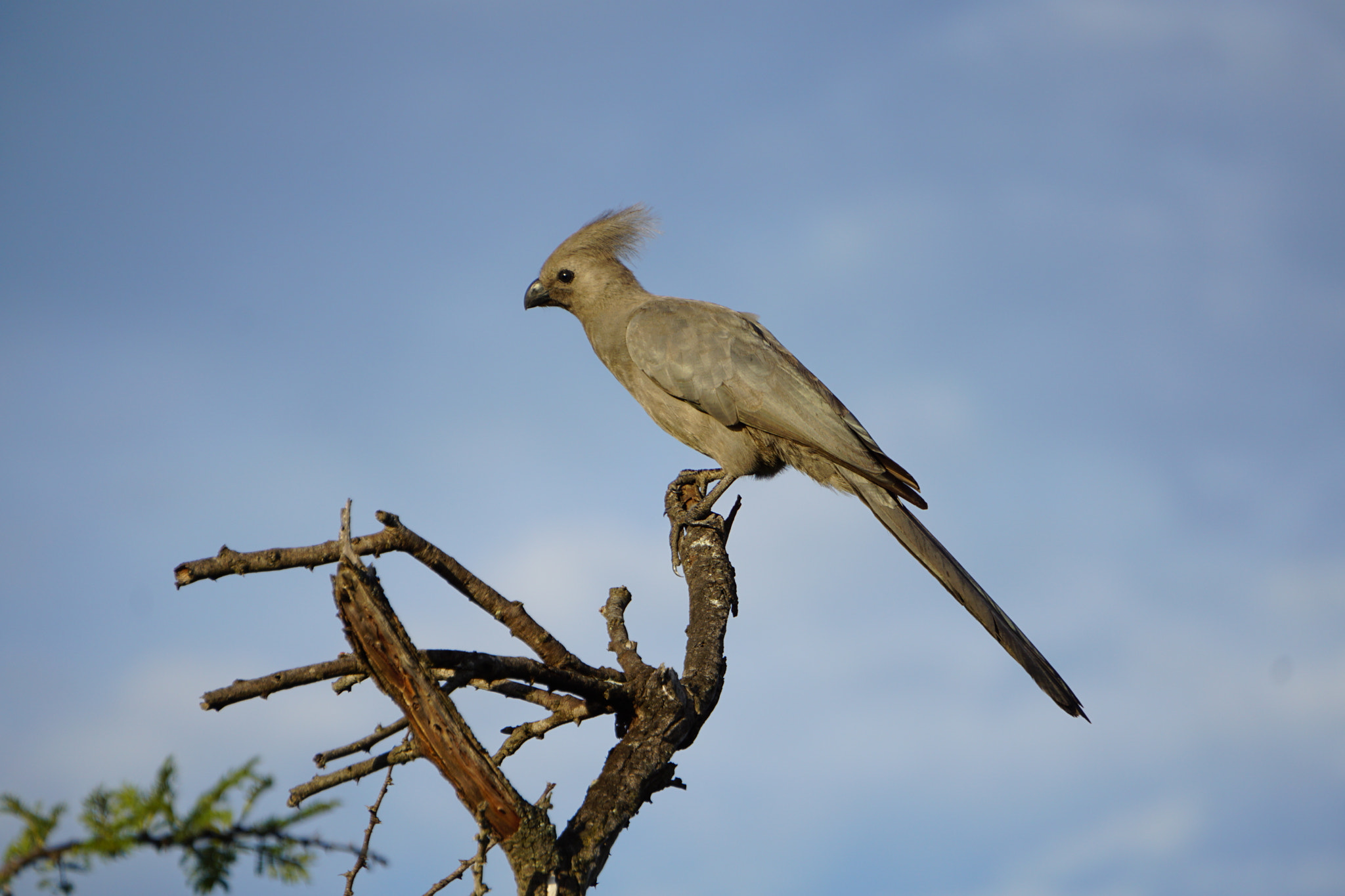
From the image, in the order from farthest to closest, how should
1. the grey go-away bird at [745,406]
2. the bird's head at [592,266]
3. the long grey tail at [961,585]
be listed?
the bird's head at [592,266], the grey go-away bird at [745,406], the long grey tail at [961,585]

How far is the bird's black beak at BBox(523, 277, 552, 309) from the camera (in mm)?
7020

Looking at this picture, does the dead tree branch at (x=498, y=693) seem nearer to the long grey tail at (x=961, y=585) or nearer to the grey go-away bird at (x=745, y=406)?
the long grey tail at (x=961, y=585)

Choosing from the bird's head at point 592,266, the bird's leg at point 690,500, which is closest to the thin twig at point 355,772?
the bird's leg at point 690,500

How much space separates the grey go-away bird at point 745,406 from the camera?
17.4 feet

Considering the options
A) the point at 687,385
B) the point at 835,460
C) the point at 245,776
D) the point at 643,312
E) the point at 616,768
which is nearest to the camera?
the point at 245,776

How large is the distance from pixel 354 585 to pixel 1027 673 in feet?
11.6

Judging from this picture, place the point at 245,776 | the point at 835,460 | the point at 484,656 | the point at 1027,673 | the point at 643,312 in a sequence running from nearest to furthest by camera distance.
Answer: the point at 245,776 < the point at 484,656 < the point at 1027,673 < the point at 835,460 < the point at 643,312

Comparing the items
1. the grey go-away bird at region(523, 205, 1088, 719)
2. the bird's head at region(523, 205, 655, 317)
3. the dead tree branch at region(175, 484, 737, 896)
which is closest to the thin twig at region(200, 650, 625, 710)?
the dead tree branch at region(175, 484, 737, 896)

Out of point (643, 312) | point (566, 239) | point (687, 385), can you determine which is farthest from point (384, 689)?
point (566, 239)

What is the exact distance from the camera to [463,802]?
2.45 metres

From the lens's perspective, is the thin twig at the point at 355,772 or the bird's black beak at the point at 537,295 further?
the bird's black beak at the point at 537,295

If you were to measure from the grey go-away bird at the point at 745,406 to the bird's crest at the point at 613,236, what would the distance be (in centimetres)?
35

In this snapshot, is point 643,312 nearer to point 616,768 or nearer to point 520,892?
point 616,768

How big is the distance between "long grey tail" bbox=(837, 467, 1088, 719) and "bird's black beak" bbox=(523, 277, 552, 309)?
278 centimetres
